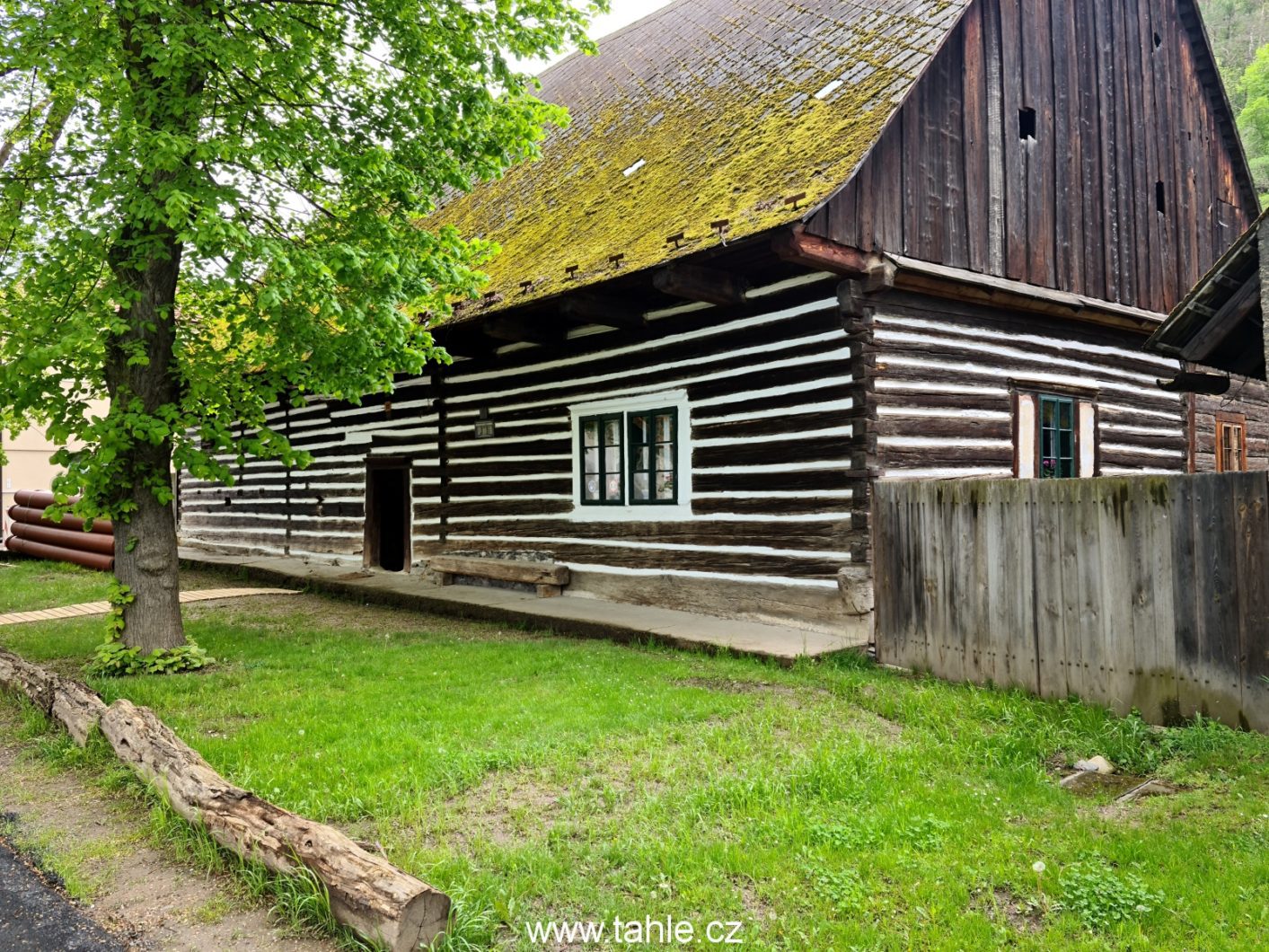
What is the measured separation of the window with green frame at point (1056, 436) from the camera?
9930 millimetres

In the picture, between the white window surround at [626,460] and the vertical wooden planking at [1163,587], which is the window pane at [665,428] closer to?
the white window surround at [626,460]

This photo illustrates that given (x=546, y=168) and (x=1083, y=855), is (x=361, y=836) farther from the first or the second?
(x=546, y=168)

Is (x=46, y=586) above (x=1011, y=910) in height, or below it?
above

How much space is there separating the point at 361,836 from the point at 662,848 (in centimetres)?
137

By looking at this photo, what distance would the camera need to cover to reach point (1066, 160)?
10.2 meters

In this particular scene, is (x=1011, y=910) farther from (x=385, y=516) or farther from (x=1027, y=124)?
(x=385, y=516)

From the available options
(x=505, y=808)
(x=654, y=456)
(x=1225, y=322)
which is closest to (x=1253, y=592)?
(x=1225, y=322)

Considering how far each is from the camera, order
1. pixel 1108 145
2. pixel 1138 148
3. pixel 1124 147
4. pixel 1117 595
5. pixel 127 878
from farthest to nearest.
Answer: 1. pixel 1138 148
2. pixel 1124 147
3. pixel 1108 145
4. pixel 1117 595
5. pixel 127 878

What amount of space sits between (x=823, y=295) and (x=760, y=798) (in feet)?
18.0

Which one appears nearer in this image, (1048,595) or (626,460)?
(1048,595)

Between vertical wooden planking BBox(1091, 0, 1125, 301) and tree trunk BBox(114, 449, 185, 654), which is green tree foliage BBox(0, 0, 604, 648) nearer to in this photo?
tree trunk BBox(114, 449, 185, 654)

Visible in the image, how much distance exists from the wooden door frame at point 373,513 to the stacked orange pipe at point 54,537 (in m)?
4.71

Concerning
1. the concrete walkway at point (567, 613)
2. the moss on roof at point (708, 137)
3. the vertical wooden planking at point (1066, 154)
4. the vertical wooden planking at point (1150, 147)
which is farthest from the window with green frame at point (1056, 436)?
the moss on roof at point (708, 137)

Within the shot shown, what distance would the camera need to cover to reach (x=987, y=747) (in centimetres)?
483
